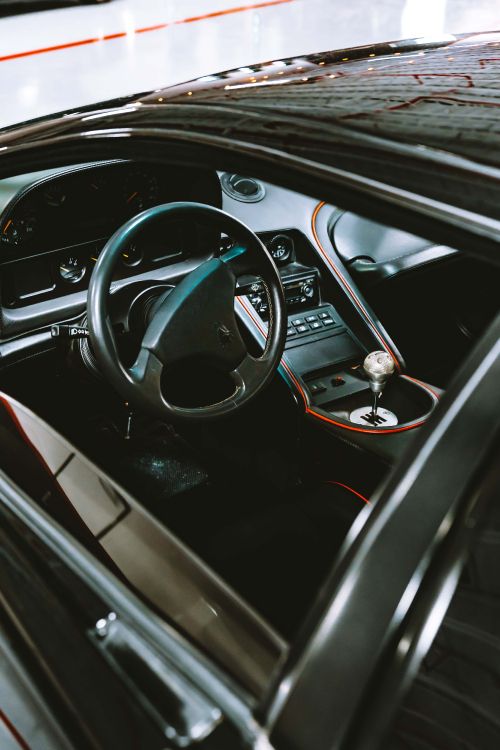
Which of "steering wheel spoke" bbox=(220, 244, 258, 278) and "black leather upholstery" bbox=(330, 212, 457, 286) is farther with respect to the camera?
"black leather upholstery" bbox=(330, 212, 457, 286)

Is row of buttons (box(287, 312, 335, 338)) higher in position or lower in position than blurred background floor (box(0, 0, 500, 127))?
lower

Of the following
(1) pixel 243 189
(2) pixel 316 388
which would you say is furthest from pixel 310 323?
(1) pixel 243 189

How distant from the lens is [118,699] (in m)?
0.79

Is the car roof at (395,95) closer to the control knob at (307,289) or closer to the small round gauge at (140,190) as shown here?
the small round gauge at (140,190)

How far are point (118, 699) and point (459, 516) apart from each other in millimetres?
418

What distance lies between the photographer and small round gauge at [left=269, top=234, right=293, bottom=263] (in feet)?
7.40

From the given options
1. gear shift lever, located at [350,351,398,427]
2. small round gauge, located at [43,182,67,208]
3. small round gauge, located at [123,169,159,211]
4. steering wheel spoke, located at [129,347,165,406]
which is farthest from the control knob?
steering wheel spoke, located at [129,347,165,406]

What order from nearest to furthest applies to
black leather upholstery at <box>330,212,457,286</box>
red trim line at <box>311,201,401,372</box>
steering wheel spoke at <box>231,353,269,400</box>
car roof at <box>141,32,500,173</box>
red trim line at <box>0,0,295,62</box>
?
car roof at <box>141,32,500,173</box>, steering wheel spoke at <box>231,353,269,400</box>, red trim line at <box>311,201,401,372</box>, black leather upholstery at <box>330,212,457,286</box>, red trim line at <box>0,0,295,62</box>

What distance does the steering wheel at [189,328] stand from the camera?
1.38m

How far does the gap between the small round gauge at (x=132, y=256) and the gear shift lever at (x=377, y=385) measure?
68 centimetres

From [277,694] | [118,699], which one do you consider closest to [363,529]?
[277,694]

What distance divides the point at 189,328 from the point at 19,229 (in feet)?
2.03

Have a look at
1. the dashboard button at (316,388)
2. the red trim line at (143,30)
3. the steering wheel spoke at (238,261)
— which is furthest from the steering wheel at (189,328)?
the red trim line at (143,30)

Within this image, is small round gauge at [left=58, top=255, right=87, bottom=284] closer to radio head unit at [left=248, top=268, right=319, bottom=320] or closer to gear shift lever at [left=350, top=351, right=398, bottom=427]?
radio head unit at [left=248, top=268, right=319, bottom=320]
